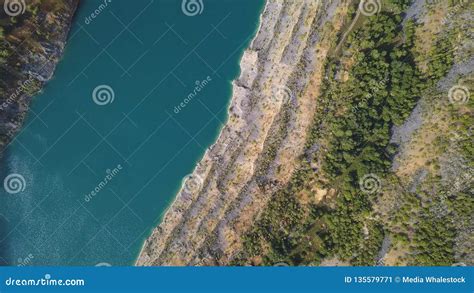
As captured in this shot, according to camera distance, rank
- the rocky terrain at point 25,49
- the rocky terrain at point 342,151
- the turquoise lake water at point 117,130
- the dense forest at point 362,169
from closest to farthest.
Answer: the rocky terrain at point 342,151 < the dense forest at point 362,169 < the rocky terrain at point 25,49 < the turquoise lake water at point 117,130

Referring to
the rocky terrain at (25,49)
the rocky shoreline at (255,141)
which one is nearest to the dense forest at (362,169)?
the rocky shoreline at (255,141)

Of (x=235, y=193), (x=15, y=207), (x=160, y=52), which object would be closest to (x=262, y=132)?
(x=235, y=193)

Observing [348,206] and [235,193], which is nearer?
[348,206]

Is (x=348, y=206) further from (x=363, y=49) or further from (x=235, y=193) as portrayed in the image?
(x=363, y=49)

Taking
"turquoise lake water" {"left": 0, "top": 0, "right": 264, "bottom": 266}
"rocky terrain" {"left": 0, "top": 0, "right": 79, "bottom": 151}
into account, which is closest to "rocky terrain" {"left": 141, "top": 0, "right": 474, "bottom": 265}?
"turquoise lake water" {"left": 0, "top": 0, "right": 264, "bottom": 266}

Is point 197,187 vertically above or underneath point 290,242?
underneath

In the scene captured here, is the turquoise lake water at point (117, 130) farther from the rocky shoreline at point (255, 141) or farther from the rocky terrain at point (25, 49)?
the rocky shoreline at point (255, 141)

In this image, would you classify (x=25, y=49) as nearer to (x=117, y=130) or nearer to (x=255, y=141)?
(x=117, y=130)

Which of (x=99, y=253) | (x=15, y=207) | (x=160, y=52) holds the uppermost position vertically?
(x=160, y=52)
